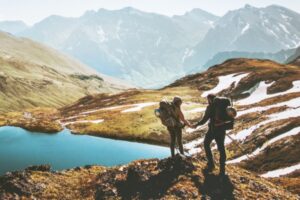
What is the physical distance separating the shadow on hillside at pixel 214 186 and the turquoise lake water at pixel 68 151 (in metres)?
36.7

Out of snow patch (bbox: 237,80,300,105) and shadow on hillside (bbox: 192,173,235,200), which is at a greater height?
snow patch (bbox: 237,80,300,105)

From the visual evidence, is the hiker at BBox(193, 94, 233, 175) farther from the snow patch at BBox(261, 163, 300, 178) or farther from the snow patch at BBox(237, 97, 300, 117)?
the snow patch at BBox(237, 97, 300, 117)

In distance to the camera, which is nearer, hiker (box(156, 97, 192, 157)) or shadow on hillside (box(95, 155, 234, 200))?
shadow on hillside (box(95, 155, 234, 200))

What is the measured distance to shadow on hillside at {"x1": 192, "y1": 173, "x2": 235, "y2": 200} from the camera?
22.3 metres

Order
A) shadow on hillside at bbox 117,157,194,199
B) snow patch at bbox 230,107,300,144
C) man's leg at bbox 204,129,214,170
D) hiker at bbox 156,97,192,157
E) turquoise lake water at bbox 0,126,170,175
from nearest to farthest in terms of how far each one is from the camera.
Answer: shadow on hillside at bbox 117,157,194,199
man's leg at bbox 204,129,214,170
hiker at bbox 156,97,192,157
snow patch at bbox 230,107,300,144
turquoise lake water at bbox 0,126,170,175

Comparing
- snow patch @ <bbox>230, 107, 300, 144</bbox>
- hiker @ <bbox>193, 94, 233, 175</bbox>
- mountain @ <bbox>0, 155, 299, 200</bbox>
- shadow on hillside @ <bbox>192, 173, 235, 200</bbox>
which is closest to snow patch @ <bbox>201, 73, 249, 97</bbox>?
snow patch @ <bbox>230, 107, 300, 144</bbox>

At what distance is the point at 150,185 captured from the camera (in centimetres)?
2317

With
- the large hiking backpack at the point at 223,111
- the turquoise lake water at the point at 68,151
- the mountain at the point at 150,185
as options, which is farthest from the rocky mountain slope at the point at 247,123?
the turquoise lake water at the point at 68,151

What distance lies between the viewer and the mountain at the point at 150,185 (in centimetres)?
2273

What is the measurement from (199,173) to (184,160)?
45.4 inches

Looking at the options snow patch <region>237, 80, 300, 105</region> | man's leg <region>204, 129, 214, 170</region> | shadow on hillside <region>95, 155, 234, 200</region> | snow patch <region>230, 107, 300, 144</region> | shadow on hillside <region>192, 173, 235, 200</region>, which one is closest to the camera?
shadow on hillside <region>192, 173, 235, 200</region>

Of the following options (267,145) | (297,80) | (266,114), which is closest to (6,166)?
(267,145)

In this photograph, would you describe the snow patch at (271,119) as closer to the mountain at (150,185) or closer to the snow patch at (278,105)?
the snow patch at (278,105)

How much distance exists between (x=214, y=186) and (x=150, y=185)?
3476 mm
